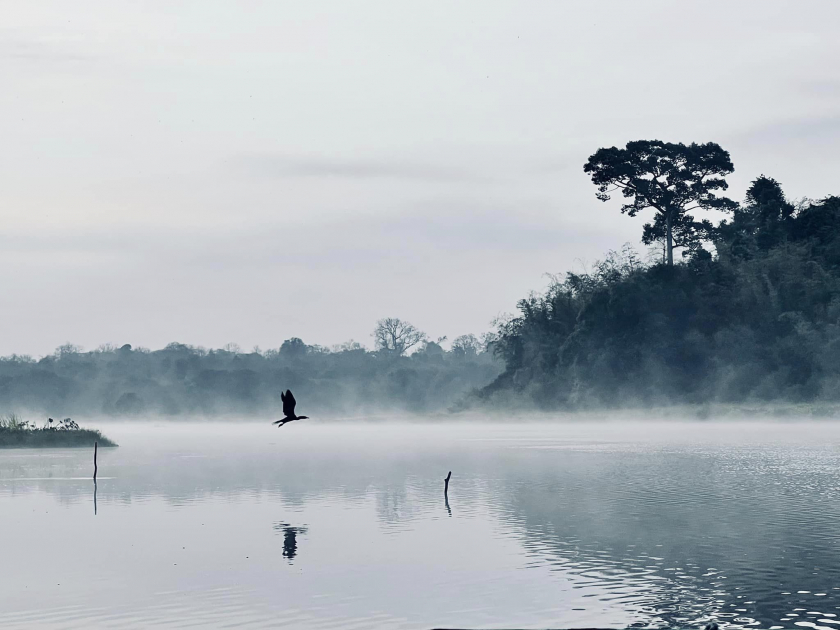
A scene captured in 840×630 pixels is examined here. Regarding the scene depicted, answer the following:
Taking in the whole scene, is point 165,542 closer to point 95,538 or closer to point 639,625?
point 95,538

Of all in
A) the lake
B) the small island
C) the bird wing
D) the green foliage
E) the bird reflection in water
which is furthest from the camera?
the green foliage

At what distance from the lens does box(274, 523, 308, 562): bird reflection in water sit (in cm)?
3212

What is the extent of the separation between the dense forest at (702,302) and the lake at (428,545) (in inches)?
2647

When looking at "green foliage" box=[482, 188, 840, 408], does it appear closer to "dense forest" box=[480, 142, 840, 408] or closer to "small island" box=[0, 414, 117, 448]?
"dense forest" box=[480, 142, 840, 408]

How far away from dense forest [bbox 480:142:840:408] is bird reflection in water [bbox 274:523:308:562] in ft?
326

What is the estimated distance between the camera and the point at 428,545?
33.4 m

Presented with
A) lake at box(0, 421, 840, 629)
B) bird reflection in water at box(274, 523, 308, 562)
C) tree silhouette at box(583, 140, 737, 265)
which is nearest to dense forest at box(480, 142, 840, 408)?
tree silhouette at box(583, 140, 737, 265)

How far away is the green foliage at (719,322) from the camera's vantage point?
130000 millimetres

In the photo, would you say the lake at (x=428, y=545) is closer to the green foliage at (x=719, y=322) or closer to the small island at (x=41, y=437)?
the small island at (x=41, y=437)

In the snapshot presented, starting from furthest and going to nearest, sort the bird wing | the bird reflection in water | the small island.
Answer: the small island → the bird reflection in water → the bird wing

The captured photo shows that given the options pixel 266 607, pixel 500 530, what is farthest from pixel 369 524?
pixel 266 607

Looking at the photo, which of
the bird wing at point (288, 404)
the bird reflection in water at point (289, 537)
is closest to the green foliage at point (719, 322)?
the bird reflection in water at point (289, 537)

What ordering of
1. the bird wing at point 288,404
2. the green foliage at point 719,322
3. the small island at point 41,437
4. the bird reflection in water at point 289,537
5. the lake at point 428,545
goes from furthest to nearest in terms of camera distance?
the green foliage at point 719,322, the small island at point 41,437, the bird reflection in water at point 289,537, the lake at point 428,545, the bird wing at point 288,404

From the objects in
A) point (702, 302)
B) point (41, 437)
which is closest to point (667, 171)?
point (702, 302)
